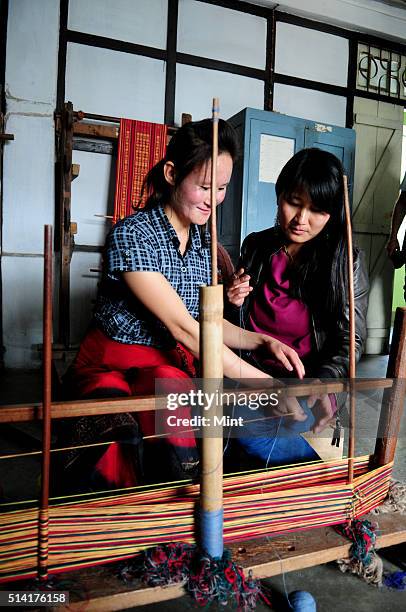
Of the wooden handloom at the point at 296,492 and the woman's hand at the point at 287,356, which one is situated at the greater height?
the woman's hand at the point at 287,356

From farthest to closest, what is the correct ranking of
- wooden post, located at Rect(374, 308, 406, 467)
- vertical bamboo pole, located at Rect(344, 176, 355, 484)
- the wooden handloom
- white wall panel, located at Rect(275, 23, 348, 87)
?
white wall panel, located at Rect(275, 23, 348, 87) → wooden post, located at Rect(374, 308, 406, 467) → vertical bamboo pole, located at Rect(344, 176, 355, 484) → the wooden handloom

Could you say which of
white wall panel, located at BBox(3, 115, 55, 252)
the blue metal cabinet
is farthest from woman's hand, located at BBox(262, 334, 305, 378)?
white wall panel, located at BBox(3, 115, 55, 252)

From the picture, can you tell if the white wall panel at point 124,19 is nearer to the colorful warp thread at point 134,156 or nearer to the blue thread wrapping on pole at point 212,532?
the colorful warp thread at point 134,156

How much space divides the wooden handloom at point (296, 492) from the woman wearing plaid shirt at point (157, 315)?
14cm

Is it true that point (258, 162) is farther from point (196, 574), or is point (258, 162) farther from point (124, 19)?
point (196, 574)

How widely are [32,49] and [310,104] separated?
275cm

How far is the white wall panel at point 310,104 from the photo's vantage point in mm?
4871

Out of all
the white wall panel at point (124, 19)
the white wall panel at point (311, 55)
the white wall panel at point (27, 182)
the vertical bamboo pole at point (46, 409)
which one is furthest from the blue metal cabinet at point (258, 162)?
the vertical bamboo pole at point (46, 409)

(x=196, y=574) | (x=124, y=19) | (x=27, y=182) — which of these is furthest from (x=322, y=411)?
(x=124, y=19)

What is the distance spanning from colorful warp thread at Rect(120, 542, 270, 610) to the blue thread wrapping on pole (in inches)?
0.6

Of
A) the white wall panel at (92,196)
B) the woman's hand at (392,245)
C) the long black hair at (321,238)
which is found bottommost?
the long black hair at (321,238)

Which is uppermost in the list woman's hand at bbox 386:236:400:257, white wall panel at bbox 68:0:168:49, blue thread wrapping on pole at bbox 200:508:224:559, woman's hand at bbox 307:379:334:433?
white wall panel at bbox 68:0:168:49
